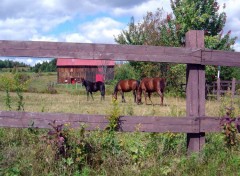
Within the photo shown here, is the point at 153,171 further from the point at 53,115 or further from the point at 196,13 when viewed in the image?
the point at 196,13

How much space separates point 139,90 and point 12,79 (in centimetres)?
1721

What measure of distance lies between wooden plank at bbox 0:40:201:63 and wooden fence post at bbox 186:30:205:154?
17cm

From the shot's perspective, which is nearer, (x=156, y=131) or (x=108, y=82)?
(x=156, y=131)

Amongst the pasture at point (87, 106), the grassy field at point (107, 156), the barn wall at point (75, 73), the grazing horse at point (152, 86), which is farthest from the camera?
the barn wall at point (75, 73)

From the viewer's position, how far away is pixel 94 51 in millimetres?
5285

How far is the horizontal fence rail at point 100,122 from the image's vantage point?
17.3 feet

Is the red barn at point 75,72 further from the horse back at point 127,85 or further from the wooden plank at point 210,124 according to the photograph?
the wooden plank at point 210,124

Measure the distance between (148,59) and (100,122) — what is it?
113 cm

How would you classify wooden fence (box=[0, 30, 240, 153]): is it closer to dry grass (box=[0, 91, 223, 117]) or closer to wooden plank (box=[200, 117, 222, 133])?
wooden plank (box=[200, 117, 222, 133])

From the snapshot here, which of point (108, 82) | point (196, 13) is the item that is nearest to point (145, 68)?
point (108, 82)

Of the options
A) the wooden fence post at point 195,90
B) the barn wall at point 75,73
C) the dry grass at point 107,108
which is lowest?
the dry grass at point 107,108

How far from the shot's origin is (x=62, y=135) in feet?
16.1

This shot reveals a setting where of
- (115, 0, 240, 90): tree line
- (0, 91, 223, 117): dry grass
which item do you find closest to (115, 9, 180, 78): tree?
(115, 0, 240, 90): tree line

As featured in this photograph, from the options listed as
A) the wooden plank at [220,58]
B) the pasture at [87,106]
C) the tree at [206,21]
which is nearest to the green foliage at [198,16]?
the tree at [206,21]
